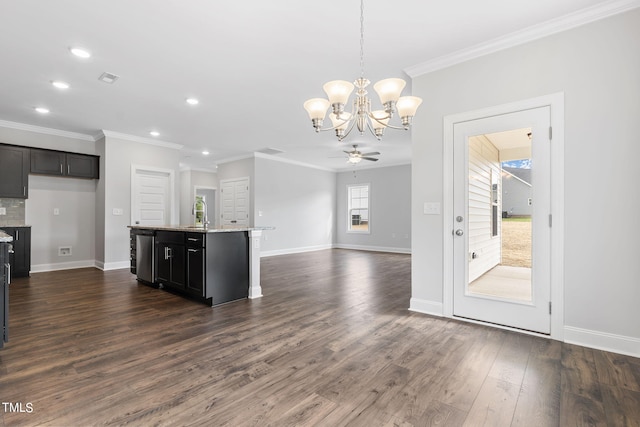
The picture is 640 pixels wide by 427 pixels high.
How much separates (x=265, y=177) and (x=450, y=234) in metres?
5.82

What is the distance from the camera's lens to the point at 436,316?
3.19 m

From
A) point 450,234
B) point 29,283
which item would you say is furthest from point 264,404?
point 29,283

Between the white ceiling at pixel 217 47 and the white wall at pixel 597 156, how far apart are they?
1.09 feet

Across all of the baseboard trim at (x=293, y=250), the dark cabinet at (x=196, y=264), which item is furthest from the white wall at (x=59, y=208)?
the dark cabinet at (x=196, y=264)

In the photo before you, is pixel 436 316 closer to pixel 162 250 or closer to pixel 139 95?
pixel 162 250

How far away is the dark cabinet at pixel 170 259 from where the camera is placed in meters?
3.92

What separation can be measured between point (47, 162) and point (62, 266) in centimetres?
196

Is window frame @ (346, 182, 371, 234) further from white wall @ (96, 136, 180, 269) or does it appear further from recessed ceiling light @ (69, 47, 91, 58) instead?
recessed ceiling light @ (69, 47, 91, 58)

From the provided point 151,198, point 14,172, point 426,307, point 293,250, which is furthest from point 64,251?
point 426,307

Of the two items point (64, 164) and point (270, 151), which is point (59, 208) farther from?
point (270, 151)

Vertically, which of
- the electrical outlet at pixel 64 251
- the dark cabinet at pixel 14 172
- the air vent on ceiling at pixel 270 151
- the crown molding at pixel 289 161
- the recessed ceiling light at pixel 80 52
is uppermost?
the recessed ceiling light at pixel 80 52

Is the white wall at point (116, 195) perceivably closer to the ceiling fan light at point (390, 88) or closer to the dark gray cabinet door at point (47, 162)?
the dark gray cabinet door at point (47, 162)

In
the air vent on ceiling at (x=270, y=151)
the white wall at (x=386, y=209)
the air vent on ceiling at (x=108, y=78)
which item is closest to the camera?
the air vent on ceiling at (x=108, y=78)

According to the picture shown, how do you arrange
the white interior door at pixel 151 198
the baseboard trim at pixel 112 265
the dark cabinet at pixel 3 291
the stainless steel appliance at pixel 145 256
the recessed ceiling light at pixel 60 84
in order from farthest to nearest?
the white interior door at pixel 151 198 → the baseboard trim at pixel 112 265 → the stainless steel appliance at pixel 145 256 → the recessed ceiling light at pixel 60 84 → the dark cabinet at pixel 3 291
